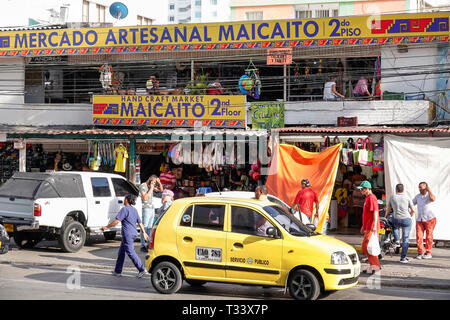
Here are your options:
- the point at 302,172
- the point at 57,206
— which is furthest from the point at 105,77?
the point at 302,172

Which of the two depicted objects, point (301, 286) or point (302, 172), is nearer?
point (301, 286)

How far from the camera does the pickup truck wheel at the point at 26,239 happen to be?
16539 millimetres

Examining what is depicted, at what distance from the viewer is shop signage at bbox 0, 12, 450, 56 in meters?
20.0

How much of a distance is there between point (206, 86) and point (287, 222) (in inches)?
453

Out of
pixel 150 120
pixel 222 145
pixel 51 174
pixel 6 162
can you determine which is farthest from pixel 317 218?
pixel 6 162

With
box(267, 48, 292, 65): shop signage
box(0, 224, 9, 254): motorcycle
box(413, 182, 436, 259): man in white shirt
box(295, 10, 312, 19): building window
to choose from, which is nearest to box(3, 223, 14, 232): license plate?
box(0, 224, 9, 254): motorcycle

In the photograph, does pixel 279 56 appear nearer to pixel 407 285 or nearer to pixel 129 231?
pixel 129 231

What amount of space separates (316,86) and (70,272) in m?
11.3

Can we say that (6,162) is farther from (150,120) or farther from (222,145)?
(222,145)

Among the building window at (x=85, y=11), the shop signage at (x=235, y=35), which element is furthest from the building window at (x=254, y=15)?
the shop signage at (x=235, y=35)

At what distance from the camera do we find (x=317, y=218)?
15.5 m

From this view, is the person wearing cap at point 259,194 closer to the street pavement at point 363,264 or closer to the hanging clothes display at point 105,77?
the street pavement at point 363,264

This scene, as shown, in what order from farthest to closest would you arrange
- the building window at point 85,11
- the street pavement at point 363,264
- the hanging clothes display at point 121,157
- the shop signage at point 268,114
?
the building window at point 85,11
the hanging clothes display at point 121,157
the shop signage at point 268,114
the street pavement at point 363,264

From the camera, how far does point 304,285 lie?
33.4 feet
